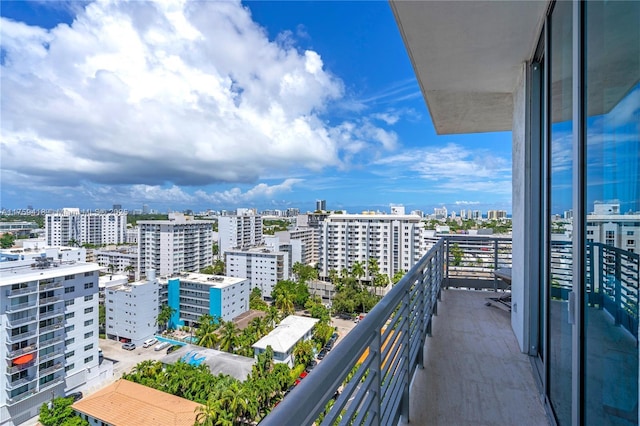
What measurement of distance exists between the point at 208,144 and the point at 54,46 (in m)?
24.1

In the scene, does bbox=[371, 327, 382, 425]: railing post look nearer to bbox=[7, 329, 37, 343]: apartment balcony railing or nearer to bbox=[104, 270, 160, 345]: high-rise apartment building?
bbox=[7, 329, 37, 343]: apartment balcony railing

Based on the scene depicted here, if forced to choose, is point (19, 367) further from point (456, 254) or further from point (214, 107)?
point (214, 107)

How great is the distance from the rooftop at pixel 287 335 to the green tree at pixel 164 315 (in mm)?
10857

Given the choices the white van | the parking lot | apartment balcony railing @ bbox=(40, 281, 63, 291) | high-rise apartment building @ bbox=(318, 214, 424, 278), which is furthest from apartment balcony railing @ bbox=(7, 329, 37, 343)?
high-rise apartment building @ bbox=(318, 214, 424, 278)

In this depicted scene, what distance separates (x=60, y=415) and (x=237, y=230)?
111 ft

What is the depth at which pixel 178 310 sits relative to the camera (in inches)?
1062

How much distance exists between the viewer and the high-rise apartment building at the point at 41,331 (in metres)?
12.9

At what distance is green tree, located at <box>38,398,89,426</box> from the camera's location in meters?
13.5

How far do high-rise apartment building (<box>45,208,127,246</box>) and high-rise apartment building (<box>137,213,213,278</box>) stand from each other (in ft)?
41.0

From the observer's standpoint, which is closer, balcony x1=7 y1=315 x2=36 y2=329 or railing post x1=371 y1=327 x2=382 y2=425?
railing post x1=371 y1=327 x2=382 y2=425

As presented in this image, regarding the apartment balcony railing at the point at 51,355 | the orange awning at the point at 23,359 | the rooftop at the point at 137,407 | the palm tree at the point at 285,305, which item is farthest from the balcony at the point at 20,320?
the palm tree at the point at 285,305

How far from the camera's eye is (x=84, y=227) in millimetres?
45531

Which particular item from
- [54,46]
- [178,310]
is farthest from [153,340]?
[54,46]

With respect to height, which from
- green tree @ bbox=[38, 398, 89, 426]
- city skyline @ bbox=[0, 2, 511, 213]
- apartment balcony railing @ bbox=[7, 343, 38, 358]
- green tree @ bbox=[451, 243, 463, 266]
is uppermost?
city skyline @ bbox=[0, 2, 511, 213]
